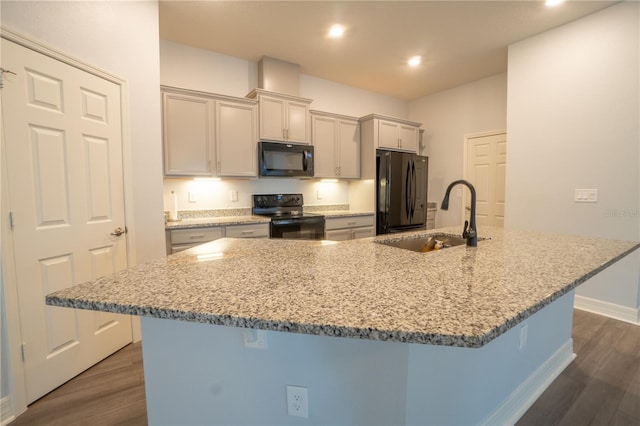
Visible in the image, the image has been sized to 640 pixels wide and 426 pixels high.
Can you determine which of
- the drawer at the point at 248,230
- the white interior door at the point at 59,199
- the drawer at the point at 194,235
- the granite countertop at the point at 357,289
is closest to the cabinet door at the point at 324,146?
the drawer at the point at 248,230

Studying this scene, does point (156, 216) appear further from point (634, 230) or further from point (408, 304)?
point (634, 230)

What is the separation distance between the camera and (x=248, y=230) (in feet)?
9.83

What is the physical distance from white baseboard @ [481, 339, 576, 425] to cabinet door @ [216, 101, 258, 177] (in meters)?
2.83

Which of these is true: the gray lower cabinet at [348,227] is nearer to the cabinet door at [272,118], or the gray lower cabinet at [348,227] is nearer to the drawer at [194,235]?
the cabinet door at [272,118]

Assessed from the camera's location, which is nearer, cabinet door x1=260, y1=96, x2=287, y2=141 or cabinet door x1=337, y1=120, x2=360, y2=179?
cabinet door x1=260, y1=96, x2=287, y2=141

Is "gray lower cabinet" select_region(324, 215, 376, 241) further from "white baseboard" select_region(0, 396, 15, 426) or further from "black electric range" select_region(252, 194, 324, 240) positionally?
"white baseboard" select_region(0, 396, 15, 426)

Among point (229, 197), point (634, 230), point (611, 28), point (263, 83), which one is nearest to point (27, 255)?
point (229, 197)

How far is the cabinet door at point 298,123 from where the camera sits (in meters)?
3.46

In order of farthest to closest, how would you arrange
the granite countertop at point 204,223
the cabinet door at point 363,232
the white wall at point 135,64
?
the cabinet door at point 363,232 → the granite countertop at point 204,223 → the white wall at point 135,64

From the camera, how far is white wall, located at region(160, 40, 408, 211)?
315 cm

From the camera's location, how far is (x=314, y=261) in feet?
3.97

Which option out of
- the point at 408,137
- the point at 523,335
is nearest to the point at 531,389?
the point at 523,335

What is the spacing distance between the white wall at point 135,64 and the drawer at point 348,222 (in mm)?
1907

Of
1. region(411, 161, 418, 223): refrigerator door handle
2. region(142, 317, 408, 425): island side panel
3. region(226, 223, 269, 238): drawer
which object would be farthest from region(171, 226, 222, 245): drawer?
region(411, 161, 418, 223): refrigerator door handle
